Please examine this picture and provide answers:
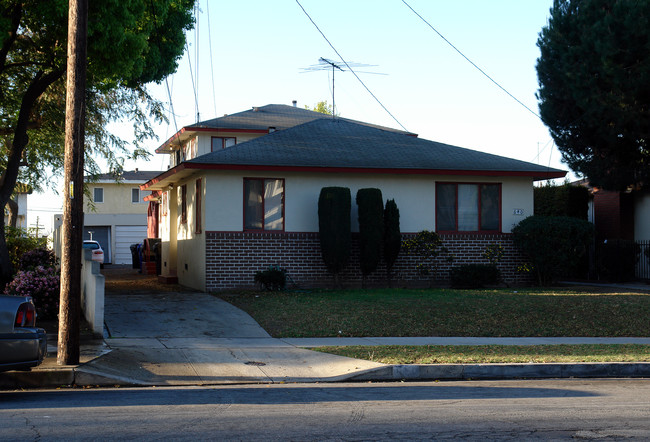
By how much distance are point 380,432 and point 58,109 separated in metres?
16.3

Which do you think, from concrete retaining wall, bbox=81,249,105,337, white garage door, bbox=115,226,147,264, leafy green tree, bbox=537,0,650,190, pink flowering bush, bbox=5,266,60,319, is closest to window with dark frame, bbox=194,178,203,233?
concrete retaining wall, bbox=81,249,105,337

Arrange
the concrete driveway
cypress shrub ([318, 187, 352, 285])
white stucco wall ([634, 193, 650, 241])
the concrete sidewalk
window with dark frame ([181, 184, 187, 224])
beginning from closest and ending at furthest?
the concrete sidewalk → the concrete driveway → cypress shrub ([318, 187, 352, 285]) → window with dark frame ([181, 184, 187, 224]) → white stucco wall ([634, 193, 650, 241])

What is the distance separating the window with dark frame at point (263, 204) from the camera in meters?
19.7

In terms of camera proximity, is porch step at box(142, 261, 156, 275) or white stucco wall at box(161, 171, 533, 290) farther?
porch step at box(142, 261, 156, 275)

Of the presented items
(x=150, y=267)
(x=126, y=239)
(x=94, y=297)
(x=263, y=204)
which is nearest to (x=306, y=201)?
(x=263, y=204)

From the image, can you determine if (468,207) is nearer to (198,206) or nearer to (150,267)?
(198,206)

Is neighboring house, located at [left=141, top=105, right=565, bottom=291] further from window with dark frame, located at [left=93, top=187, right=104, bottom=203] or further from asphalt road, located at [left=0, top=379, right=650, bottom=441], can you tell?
window with dark frame, located at [left=93, top=187, right=104, bottom=203]

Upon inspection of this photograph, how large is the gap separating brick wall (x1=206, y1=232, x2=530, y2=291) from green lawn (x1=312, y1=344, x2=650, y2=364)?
7718 millimetres

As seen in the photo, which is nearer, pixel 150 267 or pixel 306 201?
pixel 306 201

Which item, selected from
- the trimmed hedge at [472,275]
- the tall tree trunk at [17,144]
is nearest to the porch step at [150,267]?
the tall tree trunk at [17,144]

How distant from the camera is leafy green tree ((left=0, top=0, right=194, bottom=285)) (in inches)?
579

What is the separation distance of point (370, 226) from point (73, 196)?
1069 cm

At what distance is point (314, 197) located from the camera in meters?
20.2

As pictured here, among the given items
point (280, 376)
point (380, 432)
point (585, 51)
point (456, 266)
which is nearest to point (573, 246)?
point (456, 266)
